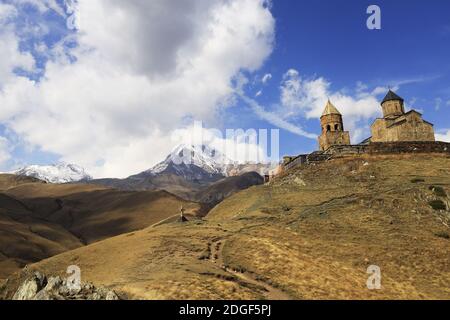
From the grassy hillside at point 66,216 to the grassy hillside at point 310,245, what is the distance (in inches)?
1399

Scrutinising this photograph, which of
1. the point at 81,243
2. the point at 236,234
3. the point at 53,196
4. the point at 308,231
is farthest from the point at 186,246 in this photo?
the point at 53,196

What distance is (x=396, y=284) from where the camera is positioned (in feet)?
77.1

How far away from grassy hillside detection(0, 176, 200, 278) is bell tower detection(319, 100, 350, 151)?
47410mm

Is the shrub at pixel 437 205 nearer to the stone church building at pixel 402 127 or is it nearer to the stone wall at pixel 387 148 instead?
the stone wall at pixel 387 148

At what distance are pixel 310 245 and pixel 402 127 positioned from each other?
44.5 m

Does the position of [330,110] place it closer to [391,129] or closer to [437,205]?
[391,129]

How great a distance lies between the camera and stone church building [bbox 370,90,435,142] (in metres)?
64.2

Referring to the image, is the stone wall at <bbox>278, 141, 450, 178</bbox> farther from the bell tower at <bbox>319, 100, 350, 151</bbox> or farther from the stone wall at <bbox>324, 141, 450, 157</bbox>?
the bell tower at <bbox>319, 100, 350, 151</bbox>

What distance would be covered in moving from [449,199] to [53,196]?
123018 mm

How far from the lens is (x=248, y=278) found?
22.8 m

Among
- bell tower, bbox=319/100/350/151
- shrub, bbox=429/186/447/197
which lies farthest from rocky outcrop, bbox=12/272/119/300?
bell tower, bbox=319/100/350/151

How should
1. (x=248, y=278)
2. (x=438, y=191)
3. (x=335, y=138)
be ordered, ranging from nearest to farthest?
1. (x=248, y=278)
2. (x=438, y=191)
3. (x=335, y=138)

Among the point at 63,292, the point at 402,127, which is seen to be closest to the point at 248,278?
the point at 63,292
